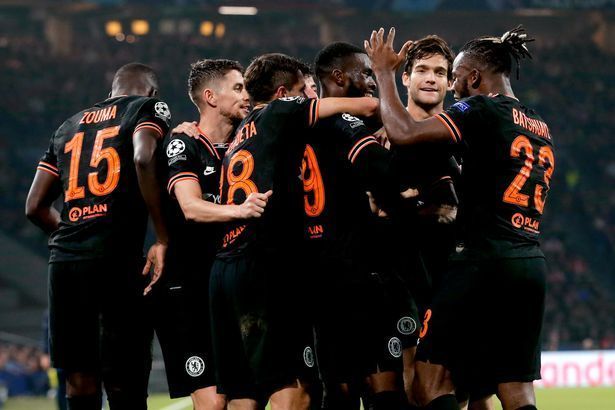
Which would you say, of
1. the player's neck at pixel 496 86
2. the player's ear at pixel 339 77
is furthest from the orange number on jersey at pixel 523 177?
the player's ear at pixel 339 77

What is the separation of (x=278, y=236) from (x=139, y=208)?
140 cm

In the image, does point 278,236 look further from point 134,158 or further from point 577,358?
point 577,358

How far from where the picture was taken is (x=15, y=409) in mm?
15594

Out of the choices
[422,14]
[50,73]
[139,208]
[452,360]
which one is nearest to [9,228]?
[50,73]

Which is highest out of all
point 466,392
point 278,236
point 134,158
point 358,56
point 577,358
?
point 358,56

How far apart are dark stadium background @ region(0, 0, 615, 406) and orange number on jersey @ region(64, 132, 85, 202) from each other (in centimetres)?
1445

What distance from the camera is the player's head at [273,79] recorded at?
5918mm

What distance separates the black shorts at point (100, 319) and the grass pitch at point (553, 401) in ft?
26.9

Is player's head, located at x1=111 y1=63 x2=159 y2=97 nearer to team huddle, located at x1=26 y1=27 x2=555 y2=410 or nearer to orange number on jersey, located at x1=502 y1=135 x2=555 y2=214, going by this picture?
team huddle, located at x1=26 y1=27 x2=555 y2=410

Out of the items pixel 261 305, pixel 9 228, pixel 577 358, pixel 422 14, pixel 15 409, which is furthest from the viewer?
pixel 422 14

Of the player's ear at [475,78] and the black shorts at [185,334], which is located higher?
the player's ear at [475,78]

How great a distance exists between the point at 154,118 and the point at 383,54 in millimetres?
1583

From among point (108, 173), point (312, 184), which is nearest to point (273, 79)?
point (312, 184)

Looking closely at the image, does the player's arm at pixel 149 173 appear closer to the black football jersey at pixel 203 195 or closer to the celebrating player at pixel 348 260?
the black football jersey at pixel 203 195
